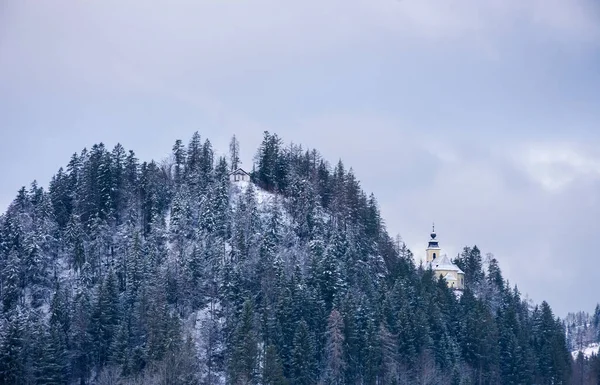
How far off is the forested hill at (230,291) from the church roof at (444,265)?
13.6 m

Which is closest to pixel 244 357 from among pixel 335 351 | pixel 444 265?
pixel 335 351

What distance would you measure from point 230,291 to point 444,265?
65040mm

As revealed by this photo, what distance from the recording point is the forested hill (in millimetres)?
94312

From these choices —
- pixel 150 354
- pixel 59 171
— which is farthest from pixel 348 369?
pixel 59 171

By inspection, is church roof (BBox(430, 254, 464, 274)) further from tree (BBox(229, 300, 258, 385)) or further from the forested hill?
tree (BBox(229, 300, 258, 385))

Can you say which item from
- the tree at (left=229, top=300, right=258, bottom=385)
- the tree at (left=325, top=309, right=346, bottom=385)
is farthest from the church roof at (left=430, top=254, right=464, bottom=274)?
the tree at (left=229, top=300, right=258, bottom=385)

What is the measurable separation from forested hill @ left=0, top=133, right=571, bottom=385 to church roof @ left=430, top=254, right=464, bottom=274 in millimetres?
13595

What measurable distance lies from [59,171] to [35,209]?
11742 millimetres

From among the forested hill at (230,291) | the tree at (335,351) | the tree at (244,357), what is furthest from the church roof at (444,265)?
the tree at (244,357)

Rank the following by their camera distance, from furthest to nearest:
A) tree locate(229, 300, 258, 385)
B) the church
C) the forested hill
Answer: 1. the church
2. the forested hill
3. tree locate(229, 300, 258, 385)

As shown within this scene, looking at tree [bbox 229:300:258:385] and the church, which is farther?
the church

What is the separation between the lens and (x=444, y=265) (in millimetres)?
161625

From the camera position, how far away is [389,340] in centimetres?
10075

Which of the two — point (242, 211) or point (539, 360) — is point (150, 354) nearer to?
point (242, 211)
